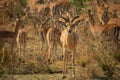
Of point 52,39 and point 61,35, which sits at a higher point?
point 61,35

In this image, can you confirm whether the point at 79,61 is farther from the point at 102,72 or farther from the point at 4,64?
the point at 4,64

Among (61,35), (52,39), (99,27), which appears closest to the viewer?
(61,35)

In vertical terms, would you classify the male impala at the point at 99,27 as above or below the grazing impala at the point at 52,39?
above

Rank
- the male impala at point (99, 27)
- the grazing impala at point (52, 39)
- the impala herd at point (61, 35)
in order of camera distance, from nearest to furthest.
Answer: the impala herd at point (61, 35)
the grazing impala at point (52, 39)
the male impala at point (99, 27)

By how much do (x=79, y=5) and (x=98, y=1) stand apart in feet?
4.74

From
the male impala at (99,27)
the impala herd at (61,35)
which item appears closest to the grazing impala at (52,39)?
the impala herd at (61,35)

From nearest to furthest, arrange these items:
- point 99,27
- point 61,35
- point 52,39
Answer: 1. point 61,35
2. point 52,39
3. point 99,27

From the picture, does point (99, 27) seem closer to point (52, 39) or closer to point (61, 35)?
point (52, 39)

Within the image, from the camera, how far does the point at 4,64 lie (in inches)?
429

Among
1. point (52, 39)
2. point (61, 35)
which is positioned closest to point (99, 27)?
point (52, 39)

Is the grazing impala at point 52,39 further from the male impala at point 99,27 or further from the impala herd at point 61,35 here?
the male impala at point 99,27

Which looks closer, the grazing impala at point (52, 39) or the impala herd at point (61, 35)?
the impala herd at point (61, 35)

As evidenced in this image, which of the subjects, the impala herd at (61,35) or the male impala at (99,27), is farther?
the male impala at (99,27)

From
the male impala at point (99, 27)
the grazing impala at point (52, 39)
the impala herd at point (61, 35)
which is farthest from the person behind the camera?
the male impala at point (99, 27)
